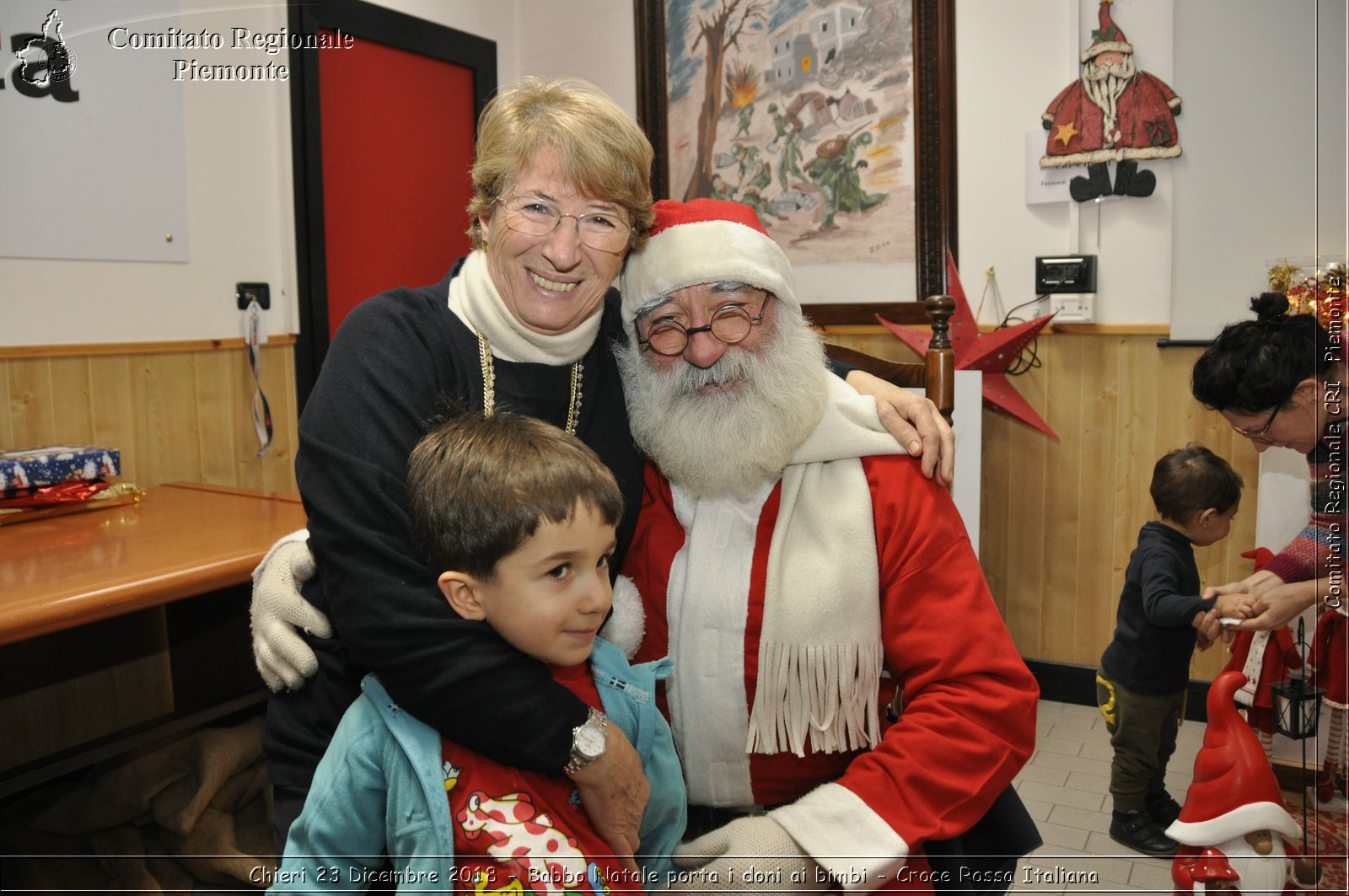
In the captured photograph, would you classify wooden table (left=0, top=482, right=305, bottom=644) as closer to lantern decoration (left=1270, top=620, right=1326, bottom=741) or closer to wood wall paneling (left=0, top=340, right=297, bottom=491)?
wood wall paneling (left=0, top=340, right=297, bottom=491)

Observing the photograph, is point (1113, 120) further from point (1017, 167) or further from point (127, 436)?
point (127, 436)

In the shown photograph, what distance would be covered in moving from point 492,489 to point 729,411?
462 mm

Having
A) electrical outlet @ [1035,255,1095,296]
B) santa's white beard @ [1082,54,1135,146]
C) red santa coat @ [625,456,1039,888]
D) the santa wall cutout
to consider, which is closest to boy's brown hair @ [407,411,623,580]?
red santa coat @ [625,456,1039,888]

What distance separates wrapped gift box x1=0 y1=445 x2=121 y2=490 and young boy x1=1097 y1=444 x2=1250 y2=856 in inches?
88.3

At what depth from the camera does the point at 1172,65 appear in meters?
1.32

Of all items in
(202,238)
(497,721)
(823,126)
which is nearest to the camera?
(497,721)

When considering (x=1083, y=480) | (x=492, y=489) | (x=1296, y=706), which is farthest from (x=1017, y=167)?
(x=492, y=489)

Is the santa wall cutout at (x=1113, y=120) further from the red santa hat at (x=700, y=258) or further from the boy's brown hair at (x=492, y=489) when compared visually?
the boy's brown hair at (x=492, y=489)

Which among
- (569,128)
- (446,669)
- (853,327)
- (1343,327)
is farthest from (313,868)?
(853,327)

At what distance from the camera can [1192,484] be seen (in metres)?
1.07

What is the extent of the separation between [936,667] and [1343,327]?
602 mm

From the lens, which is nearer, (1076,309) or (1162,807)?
(1162,807)

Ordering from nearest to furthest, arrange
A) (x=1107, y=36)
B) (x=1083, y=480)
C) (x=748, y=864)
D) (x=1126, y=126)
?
(x=748, y=864) → (x=1126, y=126) → (x=1107, y=36) → (x=1083, y=480)

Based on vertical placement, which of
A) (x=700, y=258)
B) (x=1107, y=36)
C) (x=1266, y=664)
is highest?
(x=1107, y=36)
